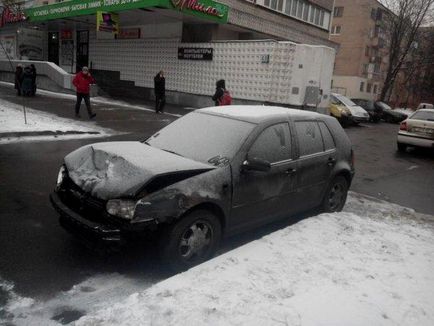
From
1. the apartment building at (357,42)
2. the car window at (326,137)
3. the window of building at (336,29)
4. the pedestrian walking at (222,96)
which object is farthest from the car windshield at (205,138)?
the window of building at (336,29)

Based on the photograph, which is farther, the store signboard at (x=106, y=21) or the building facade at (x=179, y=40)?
the store signboard at (x=106, y=21)

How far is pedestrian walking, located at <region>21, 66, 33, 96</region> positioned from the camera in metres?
18.0

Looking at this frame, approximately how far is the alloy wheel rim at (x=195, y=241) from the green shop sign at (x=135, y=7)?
45.7 ft

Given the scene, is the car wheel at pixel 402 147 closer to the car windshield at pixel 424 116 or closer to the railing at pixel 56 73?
the car windshield at pixel 424 116

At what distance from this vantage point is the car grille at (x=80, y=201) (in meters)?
3.85

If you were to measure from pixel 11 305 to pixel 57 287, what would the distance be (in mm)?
420

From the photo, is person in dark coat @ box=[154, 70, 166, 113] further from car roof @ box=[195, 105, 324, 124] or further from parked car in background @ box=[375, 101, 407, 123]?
parked car in background @ box=[375, 101, 407, 123]

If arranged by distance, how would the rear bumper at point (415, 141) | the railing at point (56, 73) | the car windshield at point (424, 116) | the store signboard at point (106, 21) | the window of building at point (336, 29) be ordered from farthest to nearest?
1. the window of building at point (336, 29)
2. the railing at point (56, 73)
3. the store signboard at point (106, 21)
4. the car windshield at point (424, 116)
5. the rear bumper at point (415, 141)

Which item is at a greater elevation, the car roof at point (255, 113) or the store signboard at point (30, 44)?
the store signboard at point (30, 44)

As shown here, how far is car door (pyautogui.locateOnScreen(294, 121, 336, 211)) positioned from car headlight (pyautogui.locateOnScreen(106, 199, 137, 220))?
7.67ft

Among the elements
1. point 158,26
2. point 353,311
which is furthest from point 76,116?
point 353,311

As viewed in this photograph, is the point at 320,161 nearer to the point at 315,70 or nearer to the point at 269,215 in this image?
the point at 269,215

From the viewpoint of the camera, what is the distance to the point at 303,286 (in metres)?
3.71

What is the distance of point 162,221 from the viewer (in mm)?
3758
